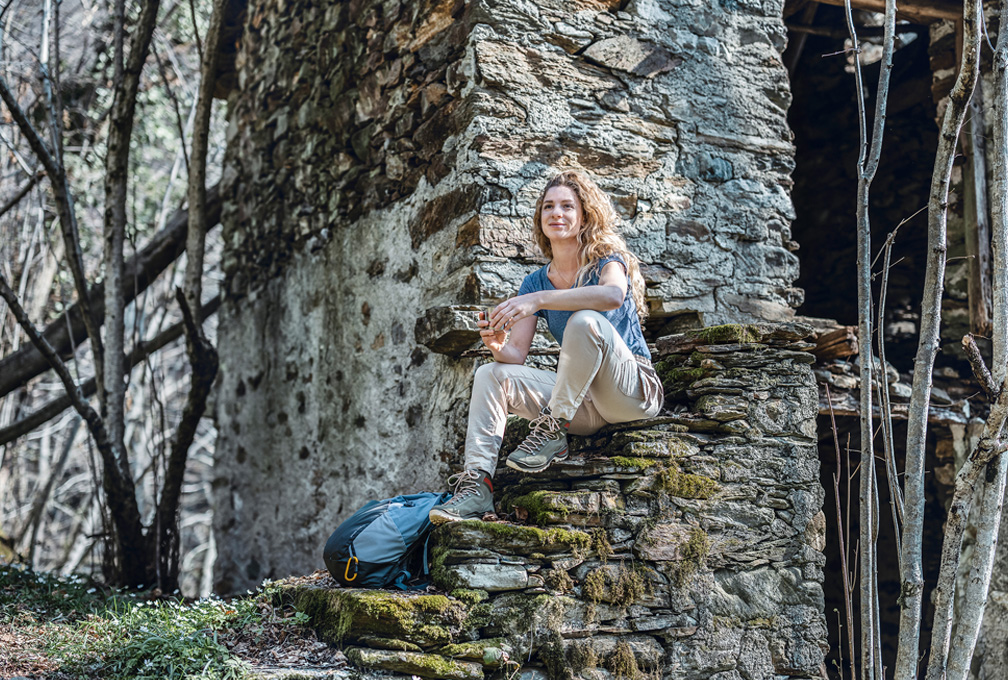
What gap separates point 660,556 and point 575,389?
636 mm

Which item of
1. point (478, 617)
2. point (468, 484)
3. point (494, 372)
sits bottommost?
point (478, 617)

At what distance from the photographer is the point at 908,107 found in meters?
6.57

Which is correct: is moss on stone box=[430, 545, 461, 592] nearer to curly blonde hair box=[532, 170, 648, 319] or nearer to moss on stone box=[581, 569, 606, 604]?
moss on stone box=[581, 569, 606, 604]

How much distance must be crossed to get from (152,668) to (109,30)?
667cm

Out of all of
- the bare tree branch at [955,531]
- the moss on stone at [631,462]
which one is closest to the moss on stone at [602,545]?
the moss on stone at [631,462]

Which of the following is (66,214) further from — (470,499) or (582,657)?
(582,657)

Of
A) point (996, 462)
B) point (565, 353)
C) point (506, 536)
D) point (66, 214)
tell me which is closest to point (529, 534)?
point (506, 536)

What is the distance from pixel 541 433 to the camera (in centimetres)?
297

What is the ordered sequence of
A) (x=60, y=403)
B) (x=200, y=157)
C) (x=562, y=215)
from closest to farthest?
(x=562, y=215), (x=200, y=157), (x=60, y=403)

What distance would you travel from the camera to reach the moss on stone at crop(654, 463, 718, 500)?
9.86 feet

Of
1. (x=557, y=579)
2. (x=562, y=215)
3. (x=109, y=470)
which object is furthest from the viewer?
(x=109, y=470)

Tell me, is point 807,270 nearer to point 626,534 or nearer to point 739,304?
point 739,304

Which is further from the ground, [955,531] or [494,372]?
[494,372]

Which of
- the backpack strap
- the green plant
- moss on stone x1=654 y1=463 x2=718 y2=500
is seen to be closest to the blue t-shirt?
moss on stone x1=654 y1=463 x2=718 y2=500
